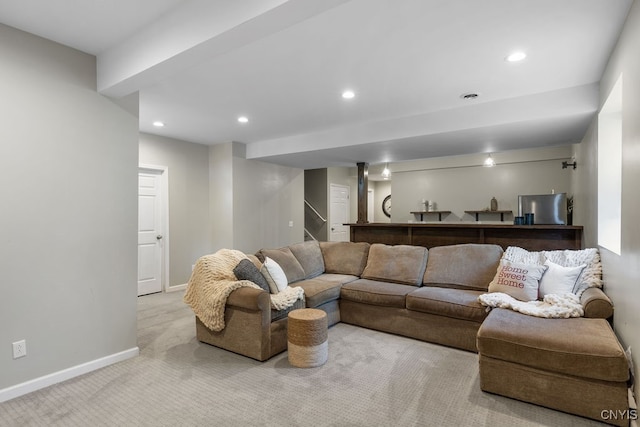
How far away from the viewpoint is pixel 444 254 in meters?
3.93

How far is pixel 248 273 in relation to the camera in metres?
3.16

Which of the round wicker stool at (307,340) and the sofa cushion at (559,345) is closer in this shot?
the sofa cushion at (559,345)

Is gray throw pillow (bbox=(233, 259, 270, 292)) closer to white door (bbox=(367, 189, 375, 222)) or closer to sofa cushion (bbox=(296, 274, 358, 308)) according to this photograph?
sofa cushion (bbox=(296, 274, 358, 308))

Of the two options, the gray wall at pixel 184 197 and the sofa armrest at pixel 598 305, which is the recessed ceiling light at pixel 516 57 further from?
the gray wall at pixel 184 197

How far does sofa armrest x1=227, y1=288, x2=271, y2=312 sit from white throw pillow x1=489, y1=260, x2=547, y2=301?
2.13m

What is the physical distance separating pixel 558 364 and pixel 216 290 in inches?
103

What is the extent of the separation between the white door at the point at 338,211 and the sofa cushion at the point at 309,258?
3983 mm

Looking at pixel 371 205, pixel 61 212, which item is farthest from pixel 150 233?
pixel 371 205

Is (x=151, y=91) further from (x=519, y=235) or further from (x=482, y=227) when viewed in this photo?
(x=519, y=235)

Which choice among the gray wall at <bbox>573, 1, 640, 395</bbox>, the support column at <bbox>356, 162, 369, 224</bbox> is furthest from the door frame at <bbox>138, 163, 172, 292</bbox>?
the gray wall at <bbox>573, 1, 640, 395</bbox>

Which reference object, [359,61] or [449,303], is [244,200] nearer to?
[359,61]

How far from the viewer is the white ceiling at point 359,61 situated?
79.7 inches

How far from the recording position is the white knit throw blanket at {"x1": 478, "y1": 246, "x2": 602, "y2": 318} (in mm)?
2549

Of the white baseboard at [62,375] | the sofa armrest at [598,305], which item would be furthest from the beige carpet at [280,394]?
the sofa armrest at [598,305]
